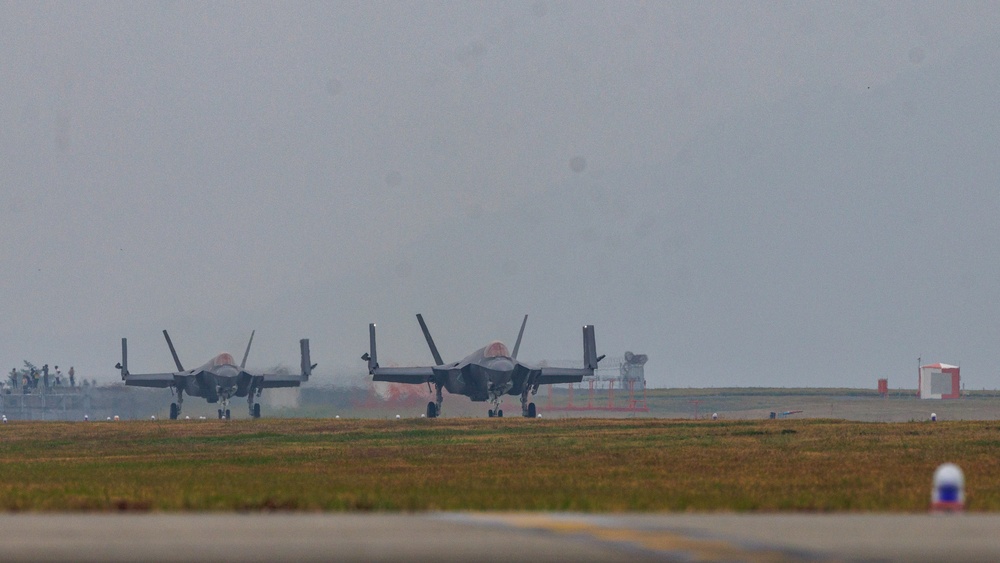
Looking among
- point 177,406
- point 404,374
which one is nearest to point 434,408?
point 404,374

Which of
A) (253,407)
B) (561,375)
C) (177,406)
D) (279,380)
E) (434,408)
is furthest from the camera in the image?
(177,406)

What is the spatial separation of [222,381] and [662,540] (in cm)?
7964

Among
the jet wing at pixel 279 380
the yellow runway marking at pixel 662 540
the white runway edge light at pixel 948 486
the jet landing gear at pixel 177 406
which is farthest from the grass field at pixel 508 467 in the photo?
the jet landing gear at pixel 177 406

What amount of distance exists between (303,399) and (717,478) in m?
70.2

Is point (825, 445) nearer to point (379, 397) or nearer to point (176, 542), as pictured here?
point (176, 542)

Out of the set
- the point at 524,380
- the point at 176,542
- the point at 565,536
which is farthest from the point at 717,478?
the point at 524,380

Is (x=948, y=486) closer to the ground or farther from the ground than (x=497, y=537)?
farther from the ground

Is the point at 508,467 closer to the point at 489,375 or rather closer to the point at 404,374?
the point at 489,375

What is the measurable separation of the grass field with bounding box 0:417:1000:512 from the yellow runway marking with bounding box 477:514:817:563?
3.04m

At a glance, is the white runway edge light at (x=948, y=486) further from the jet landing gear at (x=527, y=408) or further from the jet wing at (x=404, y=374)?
the jet wing at (x=404, y=374)

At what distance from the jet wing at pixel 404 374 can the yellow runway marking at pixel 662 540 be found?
69.5m

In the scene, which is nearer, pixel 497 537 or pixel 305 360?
pixel 497 537

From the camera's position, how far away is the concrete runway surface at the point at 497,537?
1277 cm

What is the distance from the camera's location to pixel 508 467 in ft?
114
